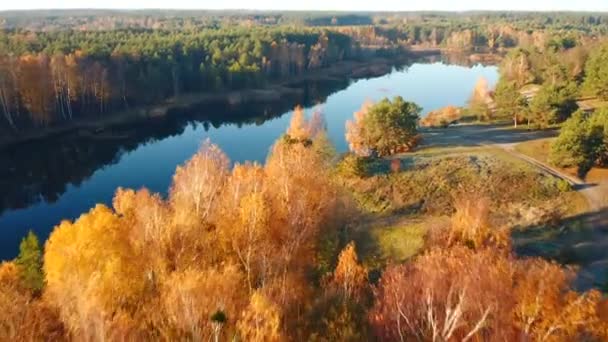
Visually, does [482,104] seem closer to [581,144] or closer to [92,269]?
[581,144]

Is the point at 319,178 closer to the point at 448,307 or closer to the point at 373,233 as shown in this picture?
the point at 373,233

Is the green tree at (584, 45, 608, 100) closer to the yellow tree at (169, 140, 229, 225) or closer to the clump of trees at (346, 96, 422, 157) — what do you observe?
the clump of trees at (346, 96, 422, 157)

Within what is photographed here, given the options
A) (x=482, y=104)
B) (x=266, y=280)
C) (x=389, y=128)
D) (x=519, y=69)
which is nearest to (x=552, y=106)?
(x=482, y=104)

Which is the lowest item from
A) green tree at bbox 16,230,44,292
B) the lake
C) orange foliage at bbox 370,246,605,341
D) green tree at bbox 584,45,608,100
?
the lake

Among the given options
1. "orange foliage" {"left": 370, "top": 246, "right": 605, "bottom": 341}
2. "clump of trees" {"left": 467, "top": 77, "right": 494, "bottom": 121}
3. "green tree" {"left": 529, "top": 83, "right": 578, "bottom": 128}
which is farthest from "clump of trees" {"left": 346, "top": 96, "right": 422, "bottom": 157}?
"orange foliage" {"left": 370, "top": 246, "right": 605, "bottom": 341}

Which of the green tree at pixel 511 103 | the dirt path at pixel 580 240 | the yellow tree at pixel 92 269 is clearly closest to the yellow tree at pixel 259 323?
the yellow tree at pixel 92 269

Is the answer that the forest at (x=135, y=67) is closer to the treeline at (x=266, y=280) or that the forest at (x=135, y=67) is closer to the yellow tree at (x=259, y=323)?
the treeline at (x=266, y=280)
